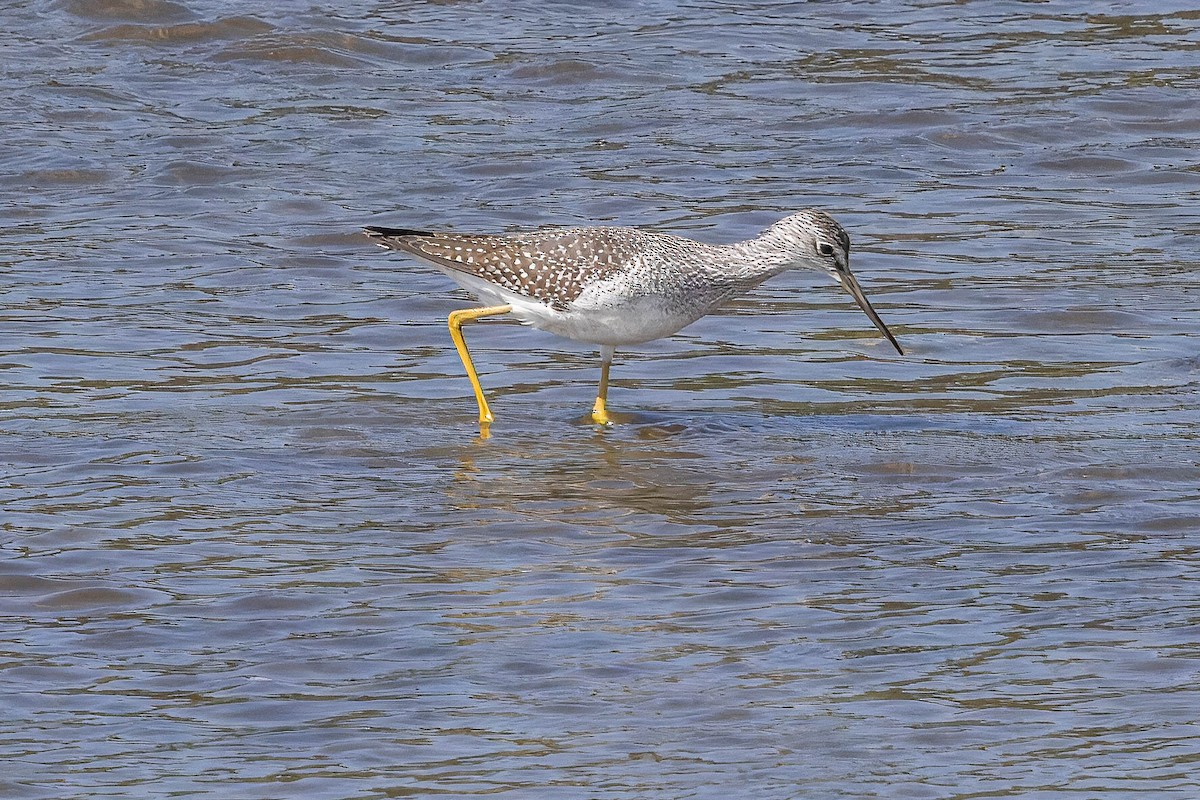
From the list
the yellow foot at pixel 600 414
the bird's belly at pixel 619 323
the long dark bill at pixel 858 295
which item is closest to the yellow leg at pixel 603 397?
the yellow foot at pixel 600 414

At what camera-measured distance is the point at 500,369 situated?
36.3 ft

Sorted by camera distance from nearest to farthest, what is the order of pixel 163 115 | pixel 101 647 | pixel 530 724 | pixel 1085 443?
pixel 530 724
pixel 101 647
pixel 1085 443
pixel 163 115

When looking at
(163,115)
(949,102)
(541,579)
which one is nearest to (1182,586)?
(541,579)

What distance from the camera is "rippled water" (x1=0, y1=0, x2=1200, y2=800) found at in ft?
20.7

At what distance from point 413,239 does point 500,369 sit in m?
1.29

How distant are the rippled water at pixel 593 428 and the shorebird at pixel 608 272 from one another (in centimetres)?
56

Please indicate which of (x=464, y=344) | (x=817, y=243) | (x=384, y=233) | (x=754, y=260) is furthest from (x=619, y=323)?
(x=384, y=233)

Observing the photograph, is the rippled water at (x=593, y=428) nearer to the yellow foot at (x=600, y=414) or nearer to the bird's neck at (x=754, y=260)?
the yellow foot at (x=600, y=414)

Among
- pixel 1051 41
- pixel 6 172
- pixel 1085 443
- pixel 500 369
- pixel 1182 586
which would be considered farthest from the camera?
pixel 1051 41

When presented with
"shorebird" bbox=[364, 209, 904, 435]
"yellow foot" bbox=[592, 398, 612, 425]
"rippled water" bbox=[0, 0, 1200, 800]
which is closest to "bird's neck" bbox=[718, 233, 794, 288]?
"shorebird" bbox=[364, 209, 904, 435]

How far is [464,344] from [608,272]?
3.30ft

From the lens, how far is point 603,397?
1011 cm

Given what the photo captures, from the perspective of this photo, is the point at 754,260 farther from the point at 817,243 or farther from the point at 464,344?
the point at 464,344

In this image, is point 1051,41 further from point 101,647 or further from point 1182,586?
point 101,647
